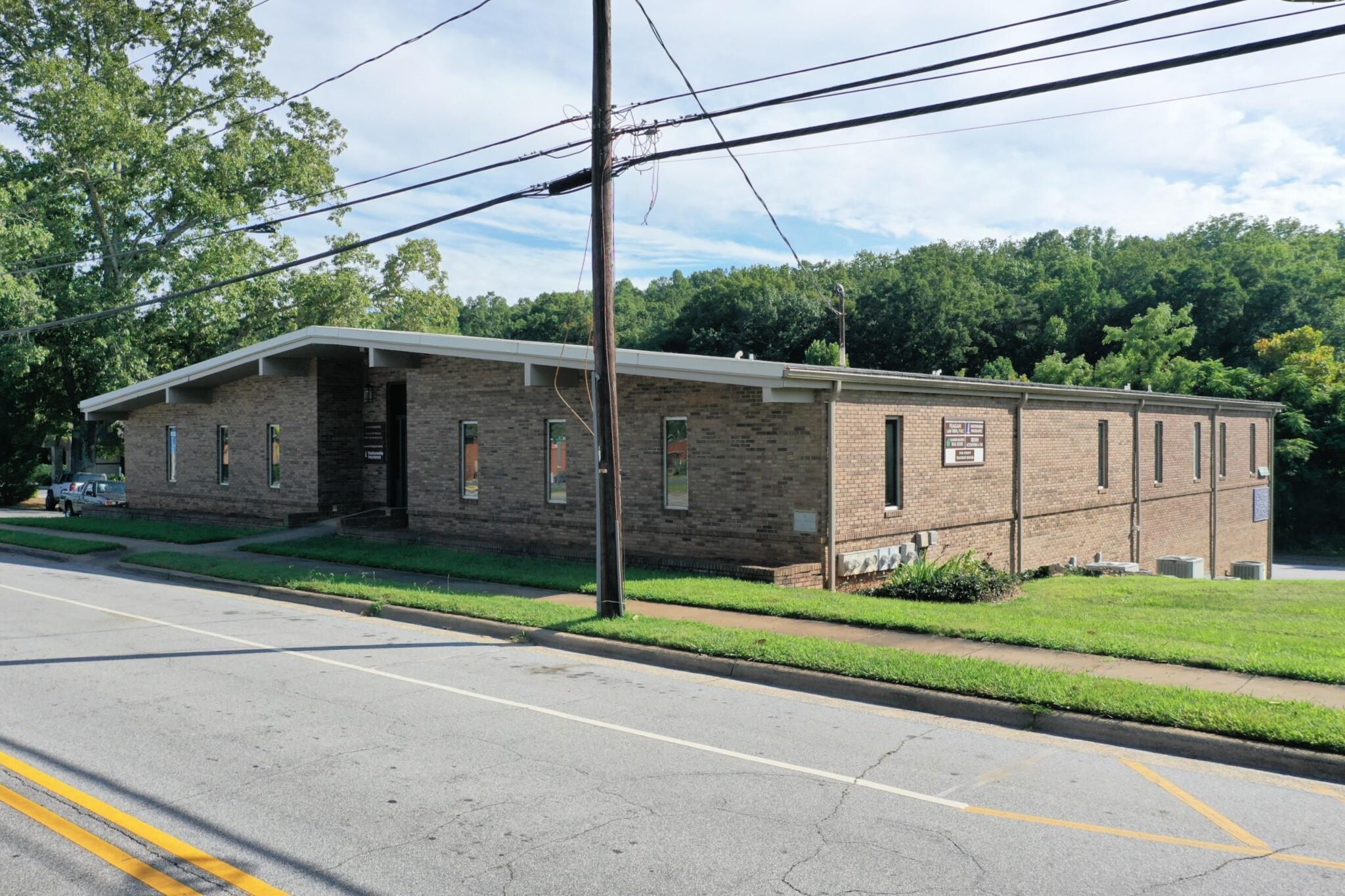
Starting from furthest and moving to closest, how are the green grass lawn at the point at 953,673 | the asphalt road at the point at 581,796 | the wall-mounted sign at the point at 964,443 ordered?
the wall-mounted sign at the point at 964,443 → the green grass lawn at the point at 953,673 → the asphalt road at the point at 581,796

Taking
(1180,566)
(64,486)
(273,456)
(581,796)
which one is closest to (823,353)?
(1180,566)

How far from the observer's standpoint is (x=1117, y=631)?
39.1 feet

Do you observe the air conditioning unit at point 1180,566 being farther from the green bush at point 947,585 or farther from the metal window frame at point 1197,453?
the green bush at point 947,585

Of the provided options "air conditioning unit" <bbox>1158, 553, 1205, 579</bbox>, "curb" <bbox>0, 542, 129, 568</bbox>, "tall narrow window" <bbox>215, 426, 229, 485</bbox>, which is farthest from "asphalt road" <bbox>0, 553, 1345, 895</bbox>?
"air conditioning unit" <bbox>1158, 553, 1205, 579</bbox>

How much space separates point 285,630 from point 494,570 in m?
4.52

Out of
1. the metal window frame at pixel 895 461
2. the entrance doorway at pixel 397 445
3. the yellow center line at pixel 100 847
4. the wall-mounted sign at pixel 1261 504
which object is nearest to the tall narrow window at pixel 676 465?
the metal window frame at pixel 895 461

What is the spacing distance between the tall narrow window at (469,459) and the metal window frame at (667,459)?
5227 mm

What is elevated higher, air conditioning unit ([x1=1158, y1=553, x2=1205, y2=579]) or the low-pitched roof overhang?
the low-pitched roof overhang

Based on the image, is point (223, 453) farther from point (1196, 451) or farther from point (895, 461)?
point (1196, 451)

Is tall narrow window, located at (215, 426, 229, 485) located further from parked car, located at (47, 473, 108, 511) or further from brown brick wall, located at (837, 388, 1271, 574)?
brown brick wall, located at (837, 388, 1271, 574)

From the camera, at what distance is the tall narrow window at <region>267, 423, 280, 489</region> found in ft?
86.7

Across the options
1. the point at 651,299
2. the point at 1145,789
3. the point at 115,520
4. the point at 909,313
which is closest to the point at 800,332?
the point at 909,313

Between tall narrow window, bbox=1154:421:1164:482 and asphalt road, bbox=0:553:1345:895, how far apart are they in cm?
2101

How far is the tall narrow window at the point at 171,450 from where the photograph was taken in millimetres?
29734
